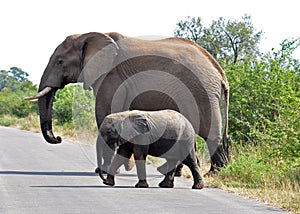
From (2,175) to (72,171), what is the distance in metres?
1.72

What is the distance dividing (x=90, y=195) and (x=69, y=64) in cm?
518

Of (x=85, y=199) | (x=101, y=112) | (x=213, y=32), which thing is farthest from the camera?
(x=213, y=32)

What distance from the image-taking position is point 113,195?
10.8 meters

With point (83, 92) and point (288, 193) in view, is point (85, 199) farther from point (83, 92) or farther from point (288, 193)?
point (83, 92)

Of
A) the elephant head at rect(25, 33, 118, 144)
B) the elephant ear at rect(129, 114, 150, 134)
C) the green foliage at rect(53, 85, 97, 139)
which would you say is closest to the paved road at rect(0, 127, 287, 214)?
the elephant ear at rect(129, 114, 150, 134)

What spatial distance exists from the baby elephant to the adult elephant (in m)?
2.04

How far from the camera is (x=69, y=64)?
1544 cm

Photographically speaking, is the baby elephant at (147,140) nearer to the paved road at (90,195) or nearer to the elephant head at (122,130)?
the elephant head at (122,130)

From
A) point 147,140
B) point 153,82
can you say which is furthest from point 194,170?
point 153,82

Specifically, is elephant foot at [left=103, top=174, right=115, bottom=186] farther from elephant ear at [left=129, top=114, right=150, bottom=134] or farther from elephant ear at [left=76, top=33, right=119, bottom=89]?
elephant ear at [left=76, top=33, right=119, bottom=89]

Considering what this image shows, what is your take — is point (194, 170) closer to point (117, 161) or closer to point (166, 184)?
point (166, 184)

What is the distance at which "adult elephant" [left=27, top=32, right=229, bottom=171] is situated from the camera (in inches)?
580

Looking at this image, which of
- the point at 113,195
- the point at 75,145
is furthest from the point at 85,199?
the point at 75,145

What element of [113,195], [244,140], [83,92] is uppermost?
[113,195]
